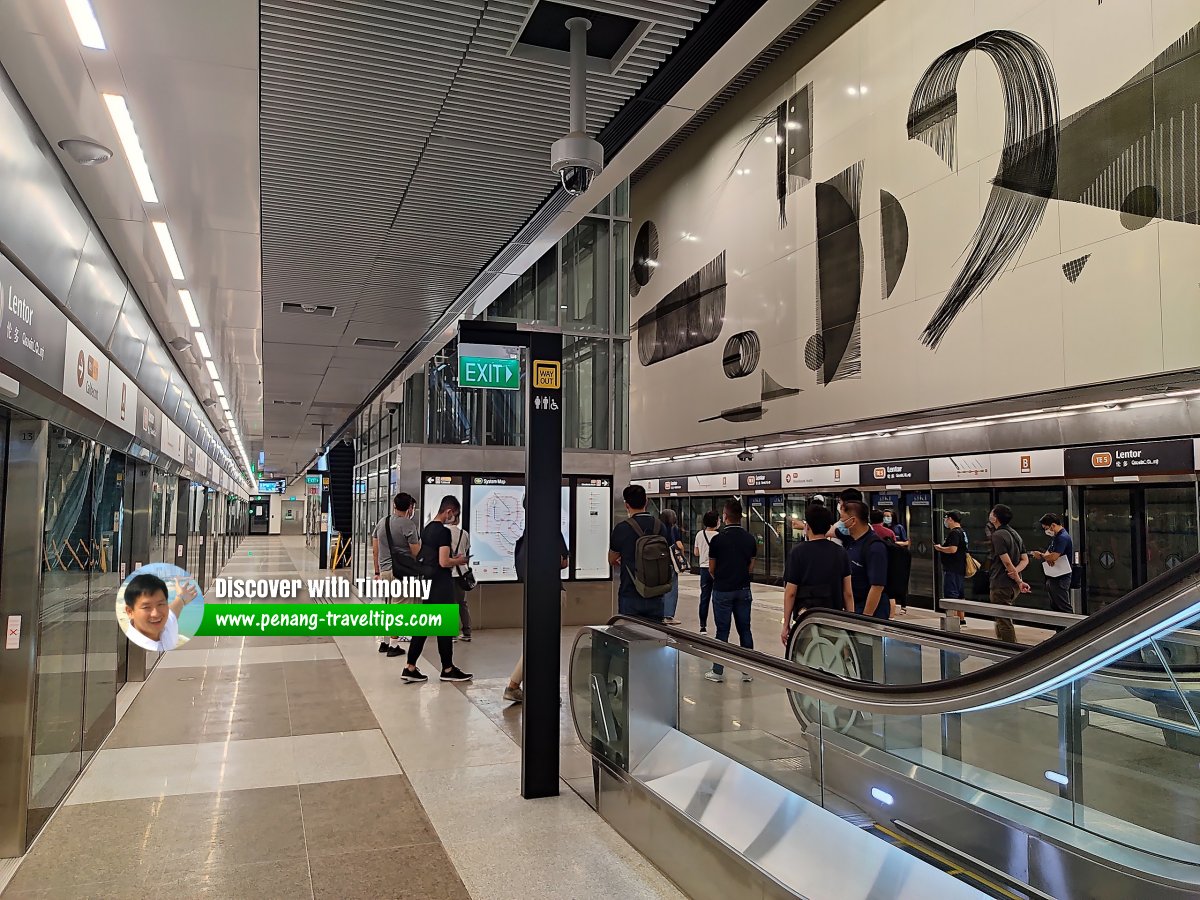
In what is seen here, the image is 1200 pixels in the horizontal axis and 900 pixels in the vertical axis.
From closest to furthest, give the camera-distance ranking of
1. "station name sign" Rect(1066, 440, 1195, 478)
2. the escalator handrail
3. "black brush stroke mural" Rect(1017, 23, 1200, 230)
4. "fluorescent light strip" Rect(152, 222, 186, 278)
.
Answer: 1. the escalator handrail
2. "fluorescent light strip" Rect(152, 222, 186, 278)
3. "black brush stroke mural" Rect(1017, 23, 1200, 230)
4. "station name sign" Rect(1066, 440, 1195, 478)

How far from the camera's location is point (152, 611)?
8.65 metres

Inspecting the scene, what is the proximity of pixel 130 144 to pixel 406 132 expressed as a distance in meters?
1.30

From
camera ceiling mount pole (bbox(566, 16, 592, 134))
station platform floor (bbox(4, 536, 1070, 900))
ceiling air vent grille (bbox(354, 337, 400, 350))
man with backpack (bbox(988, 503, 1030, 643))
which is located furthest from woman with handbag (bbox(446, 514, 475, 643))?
man with backpack (bbox(988, 503, 1030, 643))

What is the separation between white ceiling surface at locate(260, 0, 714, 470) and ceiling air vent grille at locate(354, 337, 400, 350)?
56.9 inches

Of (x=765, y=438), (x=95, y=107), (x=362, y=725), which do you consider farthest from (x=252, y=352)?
(x=765, y=438)

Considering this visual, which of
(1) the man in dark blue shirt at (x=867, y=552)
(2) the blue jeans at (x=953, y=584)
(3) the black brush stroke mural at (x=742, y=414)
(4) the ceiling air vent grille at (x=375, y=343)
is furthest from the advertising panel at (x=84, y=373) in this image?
(3) the black brush stroke mural at (x=742, y=414)

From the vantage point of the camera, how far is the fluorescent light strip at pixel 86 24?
8.85 feet

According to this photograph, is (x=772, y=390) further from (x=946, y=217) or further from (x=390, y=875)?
(x=390, y=875)

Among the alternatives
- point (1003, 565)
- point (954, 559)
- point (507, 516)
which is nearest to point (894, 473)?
point (954, 559)

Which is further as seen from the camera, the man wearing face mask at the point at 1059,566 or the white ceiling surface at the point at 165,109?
the man wearing face mask at the point at 1059,566

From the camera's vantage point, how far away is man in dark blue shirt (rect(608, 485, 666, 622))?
641 centimetres

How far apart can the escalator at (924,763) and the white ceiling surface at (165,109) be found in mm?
2847

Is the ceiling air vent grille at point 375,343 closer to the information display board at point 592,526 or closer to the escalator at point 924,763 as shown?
the information display board at point 592,526

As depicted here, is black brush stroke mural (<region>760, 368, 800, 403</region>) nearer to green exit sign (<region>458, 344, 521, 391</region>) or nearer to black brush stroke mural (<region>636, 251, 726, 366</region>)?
black brush stroke mural (<region>636, 251, 726, 366</region>)
